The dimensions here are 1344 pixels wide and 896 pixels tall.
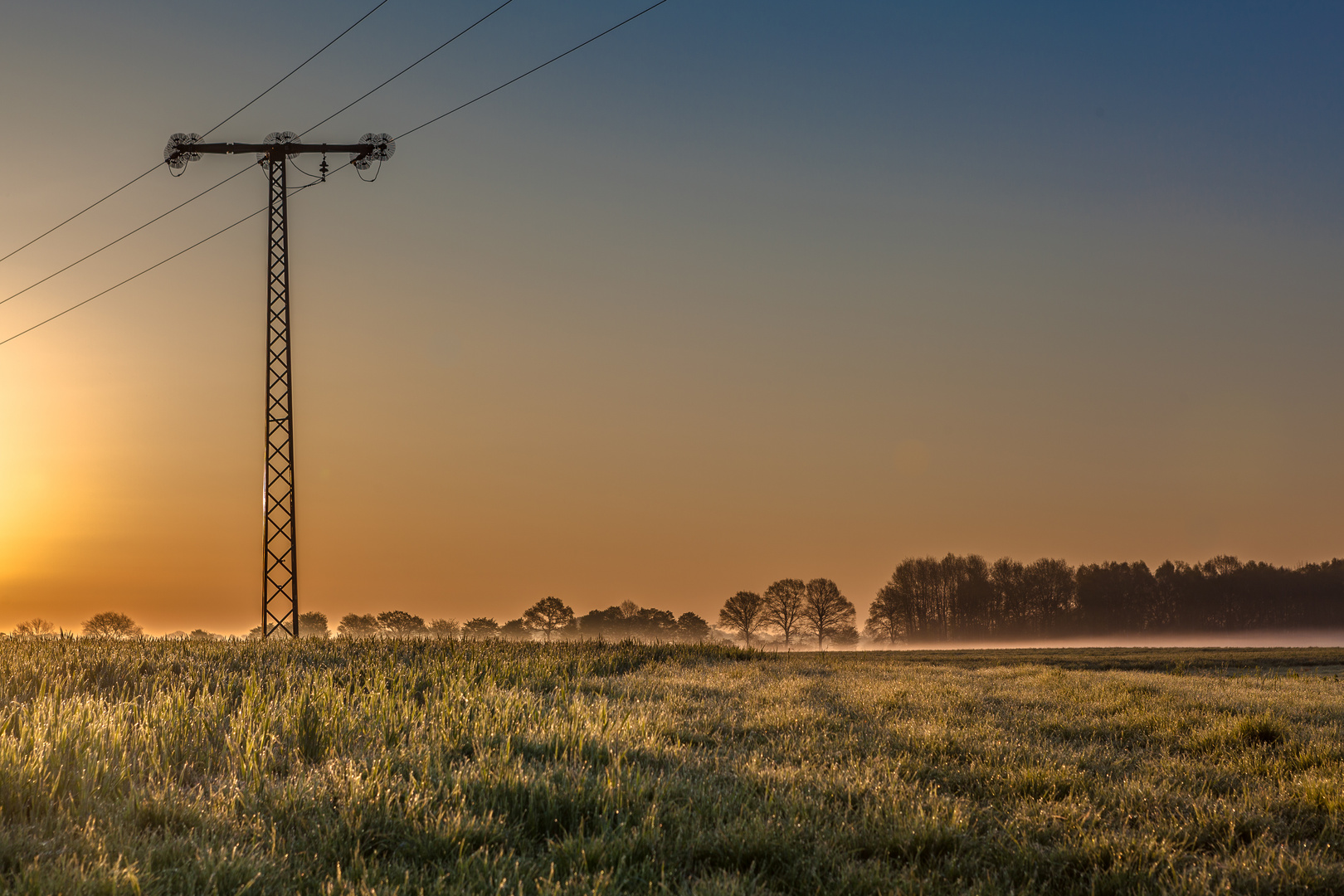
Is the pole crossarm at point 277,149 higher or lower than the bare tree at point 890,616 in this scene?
higher

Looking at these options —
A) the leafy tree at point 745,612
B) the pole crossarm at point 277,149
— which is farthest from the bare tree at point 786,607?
the pole crossarm at point 277,149

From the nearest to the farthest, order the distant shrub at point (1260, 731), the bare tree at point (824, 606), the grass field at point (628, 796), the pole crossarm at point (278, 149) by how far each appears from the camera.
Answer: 1. the grass field at point (628, 796)
2. the distant shrub at point (1260, 731)
3. the pole crossarm at point (278, 149)
4. the bare tree at point (824, 606)

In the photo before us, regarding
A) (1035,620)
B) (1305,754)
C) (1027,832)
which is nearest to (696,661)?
(1305,754)

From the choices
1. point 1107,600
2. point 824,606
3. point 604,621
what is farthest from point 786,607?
point 1107,600

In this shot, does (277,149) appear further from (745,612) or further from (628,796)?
(745,612)

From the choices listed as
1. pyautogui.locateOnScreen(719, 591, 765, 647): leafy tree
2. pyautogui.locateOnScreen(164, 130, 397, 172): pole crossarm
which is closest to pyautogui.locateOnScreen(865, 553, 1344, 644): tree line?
pyautogui.locateOnScreen(719, 591, 765, 647): leafy tree

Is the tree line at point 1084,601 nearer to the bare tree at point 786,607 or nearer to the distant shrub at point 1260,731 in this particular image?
the bare tree at point 786,607

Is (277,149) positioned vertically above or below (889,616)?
above

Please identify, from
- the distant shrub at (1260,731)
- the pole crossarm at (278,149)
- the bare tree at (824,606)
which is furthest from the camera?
the bare tree at (824,606)

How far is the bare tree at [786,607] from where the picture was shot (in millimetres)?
104125

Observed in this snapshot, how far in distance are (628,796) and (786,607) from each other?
335 ft

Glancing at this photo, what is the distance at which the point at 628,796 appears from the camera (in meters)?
5.14

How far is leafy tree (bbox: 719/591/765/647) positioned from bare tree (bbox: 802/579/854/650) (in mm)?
6129

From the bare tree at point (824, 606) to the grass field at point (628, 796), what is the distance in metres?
95.7
